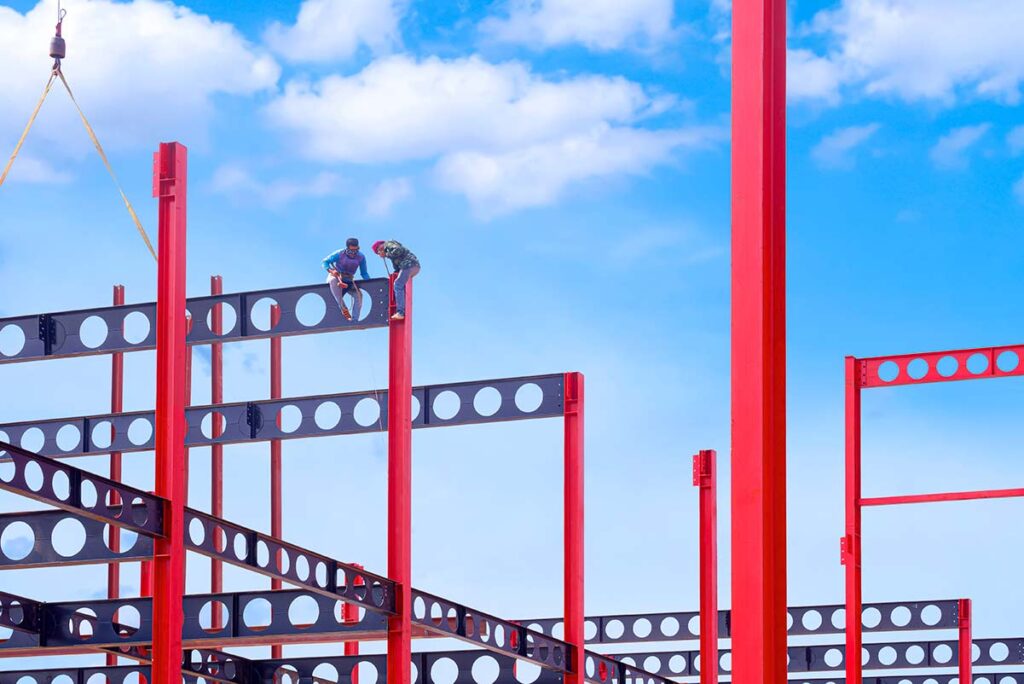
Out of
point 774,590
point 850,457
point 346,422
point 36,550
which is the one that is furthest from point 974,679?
point 774,590

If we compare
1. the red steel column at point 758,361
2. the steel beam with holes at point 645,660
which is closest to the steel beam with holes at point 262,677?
the steel beam with holes at point 645,660

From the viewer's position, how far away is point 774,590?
721 centimetres

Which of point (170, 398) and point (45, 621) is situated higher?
point (170, 398)

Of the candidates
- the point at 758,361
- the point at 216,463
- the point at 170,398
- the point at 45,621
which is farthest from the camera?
the point at 216,463

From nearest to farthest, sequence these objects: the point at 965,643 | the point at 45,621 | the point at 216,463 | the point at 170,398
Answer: the point at 170,398 < the point at 45,621 < the point at 216,463 < the point at 965,643

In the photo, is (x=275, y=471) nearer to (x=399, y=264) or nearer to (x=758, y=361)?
(x=399, y=264)

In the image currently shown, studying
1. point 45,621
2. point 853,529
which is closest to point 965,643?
point 853,529

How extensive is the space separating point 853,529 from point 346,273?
401 inches

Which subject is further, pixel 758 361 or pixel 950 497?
pixel 950 497

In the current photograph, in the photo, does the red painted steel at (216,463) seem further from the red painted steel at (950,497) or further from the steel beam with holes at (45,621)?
the red painted steel at (950,497)

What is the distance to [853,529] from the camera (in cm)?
2806

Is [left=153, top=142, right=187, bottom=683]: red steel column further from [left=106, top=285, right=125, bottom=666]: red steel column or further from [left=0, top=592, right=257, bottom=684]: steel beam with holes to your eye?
[left=106, top=285, right=125, bottom=666]: red steel column

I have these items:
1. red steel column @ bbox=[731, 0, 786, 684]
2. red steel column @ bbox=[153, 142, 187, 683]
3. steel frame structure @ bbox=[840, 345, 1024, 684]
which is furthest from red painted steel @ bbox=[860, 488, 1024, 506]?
red steel column @ bbox=[731, 0, 786, 684]

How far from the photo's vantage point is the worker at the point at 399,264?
76.1 feet
